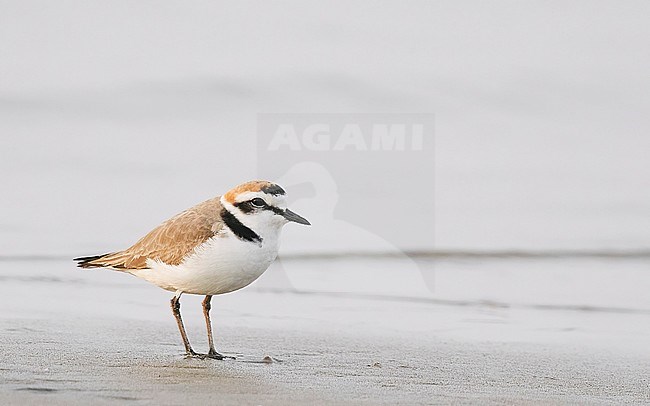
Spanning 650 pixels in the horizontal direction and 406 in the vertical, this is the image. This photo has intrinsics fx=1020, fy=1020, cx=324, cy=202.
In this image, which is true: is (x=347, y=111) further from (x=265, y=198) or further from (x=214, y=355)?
(x=214, y=355)

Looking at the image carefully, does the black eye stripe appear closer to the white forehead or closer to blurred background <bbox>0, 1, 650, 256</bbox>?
the white forehead

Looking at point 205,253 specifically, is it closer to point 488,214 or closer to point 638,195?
point 488,214

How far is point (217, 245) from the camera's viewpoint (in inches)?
201

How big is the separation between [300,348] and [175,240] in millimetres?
869

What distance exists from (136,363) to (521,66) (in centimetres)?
1163

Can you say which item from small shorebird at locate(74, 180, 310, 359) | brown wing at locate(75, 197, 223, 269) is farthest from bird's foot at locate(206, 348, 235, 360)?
brown wing at locate(75, 197, 223, 269)

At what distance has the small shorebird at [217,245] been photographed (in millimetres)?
5086

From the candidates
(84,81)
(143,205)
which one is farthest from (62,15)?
(143,205)

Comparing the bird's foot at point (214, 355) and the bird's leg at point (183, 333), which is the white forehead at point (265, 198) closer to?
the bird's leg at point (183, 333)

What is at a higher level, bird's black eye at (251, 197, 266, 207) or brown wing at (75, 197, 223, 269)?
bird's black eye at (251, 197, 266, 207)

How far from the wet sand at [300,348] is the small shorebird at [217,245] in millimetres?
352

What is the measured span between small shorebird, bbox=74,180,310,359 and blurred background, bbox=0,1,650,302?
337 cm

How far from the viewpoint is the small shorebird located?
200 inches

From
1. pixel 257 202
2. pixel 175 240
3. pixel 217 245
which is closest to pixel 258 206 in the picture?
pixel 257 202
